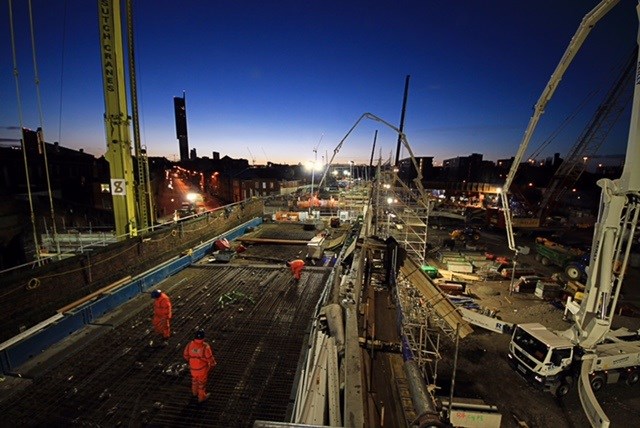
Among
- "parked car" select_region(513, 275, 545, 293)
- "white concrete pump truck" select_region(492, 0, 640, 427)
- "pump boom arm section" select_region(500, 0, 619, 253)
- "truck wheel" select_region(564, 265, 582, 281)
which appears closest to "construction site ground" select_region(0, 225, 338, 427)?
"white concrete pump truck" select_region(492, 0, 640, 427)

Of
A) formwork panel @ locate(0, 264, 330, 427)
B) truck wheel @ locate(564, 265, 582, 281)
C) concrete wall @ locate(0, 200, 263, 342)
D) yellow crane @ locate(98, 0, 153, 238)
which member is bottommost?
truck wheel @ locate(564, 265, 582, 281)

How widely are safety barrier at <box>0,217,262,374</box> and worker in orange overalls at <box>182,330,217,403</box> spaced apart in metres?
3.95

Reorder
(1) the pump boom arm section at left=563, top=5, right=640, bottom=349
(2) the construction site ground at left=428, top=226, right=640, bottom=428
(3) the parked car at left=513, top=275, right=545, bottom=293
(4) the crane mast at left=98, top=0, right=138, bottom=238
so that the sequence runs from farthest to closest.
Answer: (3) the parked car at left=513, top=275, right=545, bottom=293, (4) the crane mast at left=98, top=0, right=138, bottom=238, (2) the construction site ground at left=428, top=226, right=640, bottom=428, (1) the pump boom arm section at left=563, top=5, right=640, bottom=349

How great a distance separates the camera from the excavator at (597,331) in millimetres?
8727

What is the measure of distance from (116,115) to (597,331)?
57.3 feet

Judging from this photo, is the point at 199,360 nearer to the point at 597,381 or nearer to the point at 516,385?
the point at 516,385

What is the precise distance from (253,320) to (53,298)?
15.7 feet

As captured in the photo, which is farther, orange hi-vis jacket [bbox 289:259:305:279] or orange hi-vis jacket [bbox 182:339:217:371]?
orange hi-vis jacket [bbox 289:259:305:279]

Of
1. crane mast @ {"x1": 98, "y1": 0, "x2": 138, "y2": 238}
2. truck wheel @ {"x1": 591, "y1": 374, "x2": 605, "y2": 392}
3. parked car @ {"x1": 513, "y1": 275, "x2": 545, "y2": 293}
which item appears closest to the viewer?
crane mast @ {"x1": 98, "y1": 0, "x2": 138, "y2": 238}

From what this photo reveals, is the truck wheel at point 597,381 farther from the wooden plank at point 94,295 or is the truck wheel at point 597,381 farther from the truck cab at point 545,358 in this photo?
the wooden plank at point 94,295

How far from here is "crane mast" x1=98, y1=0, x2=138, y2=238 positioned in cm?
952

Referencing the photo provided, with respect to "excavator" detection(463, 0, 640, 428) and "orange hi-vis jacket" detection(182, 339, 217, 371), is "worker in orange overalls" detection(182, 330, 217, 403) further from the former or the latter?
"excavator" detection(463, 0, 640, 428)

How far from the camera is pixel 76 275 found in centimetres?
755

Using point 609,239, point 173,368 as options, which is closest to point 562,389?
point 609,239
